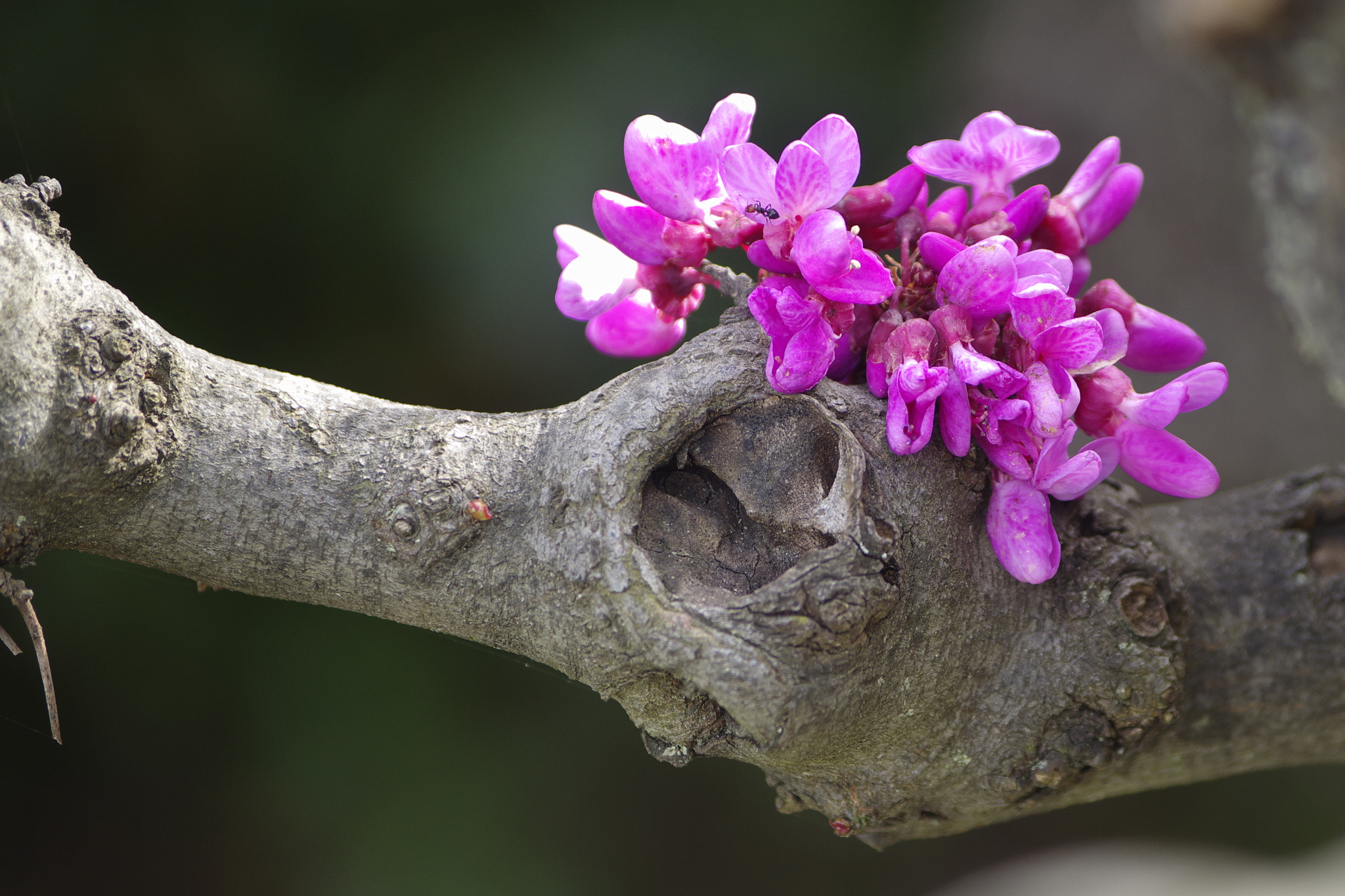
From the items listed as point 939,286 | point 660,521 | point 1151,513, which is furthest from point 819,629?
point 1151,513

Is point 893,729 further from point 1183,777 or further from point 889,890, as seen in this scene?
point 889,890

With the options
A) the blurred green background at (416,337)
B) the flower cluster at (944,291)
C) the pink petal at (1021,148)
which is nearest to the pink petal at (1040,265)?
the flower cluster at (944,291)

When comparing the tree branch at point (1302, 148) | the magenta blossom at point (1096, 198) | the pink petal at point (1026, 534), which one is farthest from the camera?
the tree branch at point (1302, 148)

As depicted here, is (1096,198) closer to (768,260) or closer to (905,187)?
(905,187)

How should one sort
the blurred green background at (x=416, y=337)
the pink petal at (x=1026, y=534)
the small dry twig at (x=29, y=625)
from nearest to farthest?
the small dry twig at (x=29, y=625) → the pink petal at (x=1026, y=534) → the blurred green background at (x=416, y=337)

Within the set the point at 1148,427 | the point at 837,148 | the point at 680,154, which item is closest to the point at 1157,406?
→ the point at 1148,427

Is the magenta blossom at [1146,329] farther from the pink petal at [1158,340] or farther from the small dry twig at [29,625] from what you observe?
the small dry twig at [29,625]

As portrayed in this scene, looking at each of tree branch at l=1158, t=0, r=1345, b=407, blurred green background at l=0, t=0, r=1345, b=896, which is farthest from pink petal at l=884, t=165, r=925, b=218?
blurred green background at l=0, t=0, r=1345, b=896
